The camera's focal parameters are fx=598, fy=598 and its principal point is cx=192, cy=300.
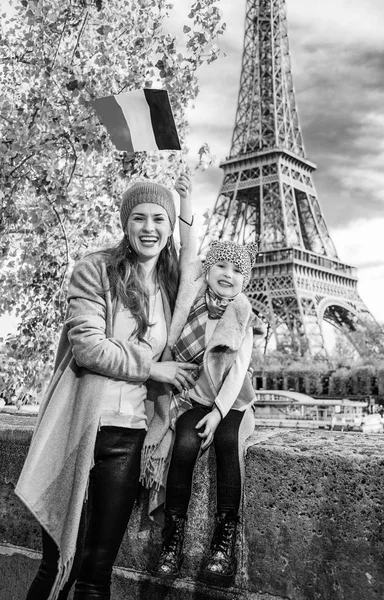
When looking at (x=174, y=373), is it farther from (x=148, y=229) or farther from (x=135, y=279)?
(x=148, y=229)

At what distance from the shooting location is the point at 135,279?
269 cm

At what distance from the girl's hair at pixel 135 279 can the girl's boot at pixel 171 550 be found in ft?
2.63

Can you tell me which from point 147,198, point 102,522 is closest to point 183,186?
point 147,198

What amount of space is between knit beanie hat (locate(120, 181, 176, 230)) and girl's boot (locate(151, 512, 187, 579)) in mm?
1355

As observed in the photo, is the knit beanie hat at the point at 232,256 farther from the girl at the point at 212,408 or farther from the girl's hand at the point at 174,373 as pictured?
the girl's hand at the point at 174,373

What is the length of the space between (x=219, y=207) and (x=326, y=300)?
10.5 meters

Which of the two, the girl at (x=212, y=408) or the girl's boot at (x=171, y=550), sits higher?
the girl at (x=212, y=408)

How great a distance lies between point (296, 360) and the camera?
48562 millimetres

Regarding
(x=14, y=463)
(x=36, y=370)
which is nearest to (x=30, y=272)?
(x=36, y=370)

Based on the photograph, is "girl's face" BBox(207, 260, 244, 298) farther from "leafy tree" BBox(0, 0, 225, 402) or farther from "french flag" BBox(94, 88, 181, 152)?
"leafy tree" BBox(0, 0, 225, 402)

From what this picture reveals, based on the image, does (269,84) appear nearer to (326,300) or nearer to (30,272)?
(326,300)

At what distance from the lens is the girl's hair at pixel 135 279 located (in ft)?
8.61

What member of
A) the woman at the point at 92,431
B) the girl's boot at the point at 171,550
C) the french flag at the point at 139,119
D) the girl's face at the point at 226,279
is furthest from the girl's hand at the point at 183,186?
the girl's boot at the point at 171,550

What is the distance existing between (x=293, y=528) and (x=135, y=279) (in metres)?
1.30
